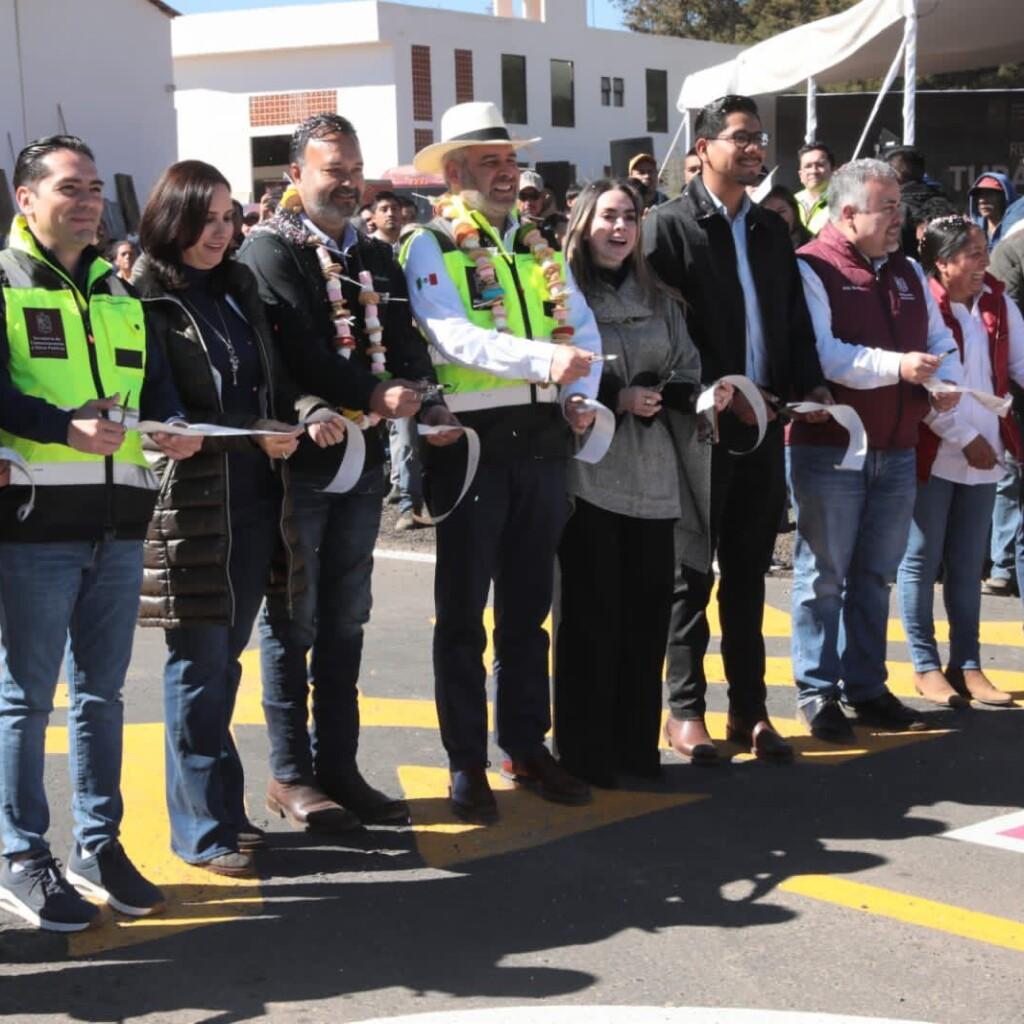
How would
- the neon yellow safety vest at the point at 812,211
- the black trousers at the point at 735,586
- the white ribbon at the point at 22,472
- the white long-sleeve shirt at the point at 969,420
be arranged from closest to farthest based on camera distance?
the white ribbon at the point at 22,472, the black trousers at the point at 735,586, the white long-sleeve shirt at the point at 969,420, the neon yellow safety vest at the point at 812,211

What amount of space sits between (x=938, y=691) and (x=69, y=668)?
4087 mm

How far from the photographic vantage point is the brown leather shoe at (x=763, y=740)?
6.57m

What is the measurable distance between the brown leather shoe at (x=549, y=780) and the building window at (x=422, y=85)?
54432mm

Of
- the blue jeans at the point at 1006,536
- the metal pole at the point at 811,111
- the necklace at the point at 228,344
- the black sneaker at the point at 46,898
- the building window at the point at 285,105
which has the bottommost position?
the black sneaker at the point at 46,898

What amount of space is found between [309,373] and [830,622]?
2.64m

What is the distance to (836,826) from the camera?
227 inches

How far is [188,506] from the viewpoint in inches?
201

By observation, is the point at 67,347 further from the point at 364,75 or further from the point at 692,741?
the point at 364,75

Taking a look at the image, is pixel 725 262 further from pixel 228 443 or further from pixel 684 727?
pixel 228 443

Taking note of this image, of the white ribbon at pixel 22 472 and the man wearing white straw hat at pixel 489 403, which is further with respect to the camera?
the man wearing white straw hat at pixel 489 403

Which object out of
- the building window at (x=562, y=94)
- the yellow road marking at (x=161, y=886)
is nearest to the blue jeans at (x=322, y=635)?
the yellow road marking at (x=161, y=886)

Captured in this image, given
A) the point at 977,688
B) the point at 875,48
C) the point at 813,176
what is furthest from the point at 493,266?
the point at 875,48

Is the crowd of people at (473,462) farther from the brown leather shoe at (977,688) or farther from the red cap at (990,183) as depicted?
the red cap at (990,183)

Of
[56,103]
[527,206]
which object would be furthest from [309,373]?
[56,103]
